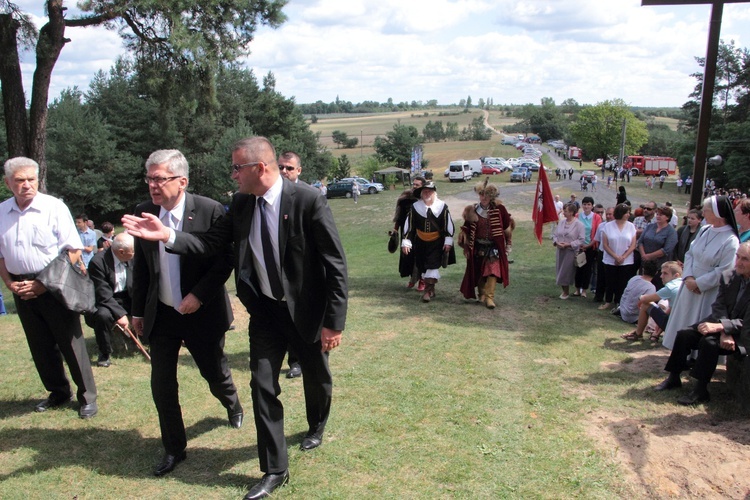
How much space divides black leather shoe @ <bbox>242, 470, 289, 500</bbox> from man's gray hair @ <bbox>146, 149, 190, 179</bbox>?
6.42ft

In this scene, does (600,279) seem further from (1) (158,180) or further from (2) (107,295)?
(1) (158,180)

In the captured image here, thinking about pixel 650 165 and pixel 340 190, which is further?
pixel 650 165

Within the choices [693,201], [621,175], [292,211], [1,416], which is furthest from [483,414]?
[621,175]

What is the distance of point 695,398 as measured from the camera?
5.03 meters

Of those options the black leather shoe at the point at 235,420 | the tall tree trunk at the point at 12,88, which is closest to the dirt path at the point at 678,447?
the black leather shoe at the point at 235,420

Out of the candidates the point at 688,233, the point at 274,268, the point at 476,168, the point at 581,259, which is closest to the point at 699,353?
the point at 274,268

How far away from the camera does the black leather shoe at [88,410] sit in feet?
15.8

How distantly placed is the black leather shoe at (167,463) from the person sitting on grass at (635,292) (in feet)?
21.3

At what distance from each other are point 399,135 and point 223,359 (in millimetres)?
72361

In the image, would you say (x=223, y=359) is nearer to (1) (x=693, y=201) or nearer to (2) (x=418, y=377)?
(2) (x=418, y=377)

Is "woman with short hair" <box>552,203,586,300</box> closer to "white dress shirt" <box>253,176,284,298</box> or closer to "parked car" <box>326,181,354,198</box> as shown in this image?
"white dress shirt" <box>253,176,284,298</box>

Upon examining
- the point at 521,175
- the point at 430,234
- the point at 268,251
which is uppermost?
the point at 268,251

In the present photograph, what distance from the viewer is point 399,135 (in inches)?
2953

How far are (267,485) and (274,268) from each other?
1287mm
